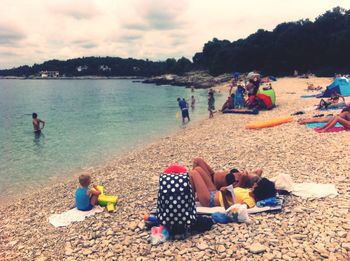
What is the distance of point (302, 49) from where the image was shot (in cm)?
6391

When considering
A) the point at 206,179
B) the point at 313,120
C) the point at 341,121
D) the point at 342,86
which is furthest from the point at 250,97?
the point at 206,179

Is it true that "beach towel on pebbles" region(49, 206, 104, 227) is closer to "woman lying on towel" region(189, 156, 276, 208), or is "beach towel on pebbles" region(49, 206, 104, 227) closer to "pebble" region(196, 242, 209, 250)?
"woman lying on towel" region(189, 156, 276, 208)

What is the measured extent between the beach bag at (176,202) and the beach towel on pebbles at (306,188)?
7.91 feet

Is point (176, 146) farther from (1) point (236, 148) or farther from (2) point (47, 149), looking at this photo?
(2) point (47, 149)

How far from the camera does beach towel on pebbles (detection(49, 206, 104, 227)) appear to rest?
726 centimetres

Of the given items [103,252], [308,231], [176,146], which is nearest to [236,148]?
[176,146]

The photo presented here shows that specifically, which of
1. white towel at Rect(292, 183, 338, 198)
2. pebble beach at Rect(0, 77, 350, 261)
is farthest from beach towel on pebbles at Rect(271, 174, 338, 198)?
pebble beach at Rect(0, 77, 350, 261)

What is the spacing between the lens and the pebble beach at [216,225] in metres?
5.30

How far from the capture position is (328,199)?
6.68 meters

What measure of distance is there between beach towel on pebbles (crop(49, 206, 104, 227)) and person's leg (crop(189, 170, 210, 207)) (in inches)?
91.0

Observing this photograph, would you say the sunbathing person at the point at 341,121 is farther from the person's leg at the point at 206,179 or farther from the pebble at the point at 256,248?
the pebble at the point at 256,248

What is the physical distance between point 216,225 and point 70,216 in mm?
3409

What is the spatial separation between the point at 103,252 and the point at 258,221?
9.35ft

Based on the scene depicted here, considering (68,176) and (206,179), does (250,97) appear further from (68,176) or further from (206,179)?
(206,179)
